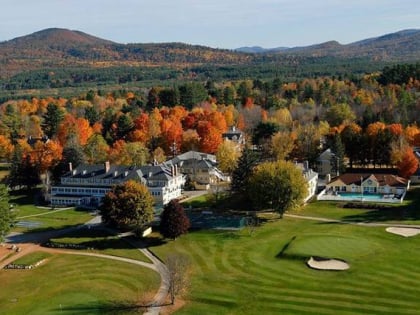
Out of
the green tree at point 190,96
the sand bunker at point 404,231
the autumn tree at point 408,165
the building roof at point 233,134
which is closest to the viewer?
the sand bunker at point 404,231

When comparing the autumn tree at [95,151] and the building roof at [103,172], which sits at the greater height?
the autumn tree at [95,151]

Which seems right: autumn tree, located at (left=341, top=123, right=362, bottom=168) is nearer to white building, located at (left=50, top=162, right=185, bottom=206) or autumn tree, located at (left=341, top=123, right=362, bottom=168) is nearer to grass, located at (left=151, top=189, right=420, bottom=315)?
grass, located at (left=151, top=189, right=420, bottom=315)

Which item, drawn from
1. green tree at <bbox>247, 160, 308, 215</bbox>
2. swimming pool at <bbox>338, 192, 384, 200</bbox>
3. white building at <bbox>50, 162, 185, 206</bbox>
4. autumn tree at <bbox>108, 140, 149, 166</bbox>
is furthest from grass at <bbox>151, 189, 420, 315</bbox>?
autumn tree at <bbox>108, 140, 149, 166</bbox>

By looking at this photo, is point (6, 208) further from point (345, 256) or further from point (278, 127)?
point (278, 127)

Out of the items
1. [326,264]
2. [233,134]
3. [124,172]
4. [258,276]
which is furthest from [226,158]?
[258,276]

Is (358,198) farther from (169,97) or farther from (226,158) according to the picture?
(169,97)

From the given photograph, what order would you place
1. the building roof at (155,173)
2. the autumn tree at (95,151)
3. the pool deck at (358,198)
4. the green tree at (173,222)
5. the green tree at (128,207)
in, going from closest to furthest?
the green tree at (173,222) < the green tree at (128,207) < the pool deck at (358,198) < the building roof at (155,173) < the autumn tree at (95,151)

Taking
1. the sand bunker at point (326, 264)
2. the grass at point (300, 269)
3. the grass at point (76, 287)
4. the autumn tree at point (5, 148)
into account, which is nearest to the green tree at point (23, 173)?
the autumn tree at point (5, 148)

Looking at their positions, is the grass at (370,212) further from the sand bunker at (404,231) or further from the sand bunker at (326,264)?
the sand bunker at (326,264)
